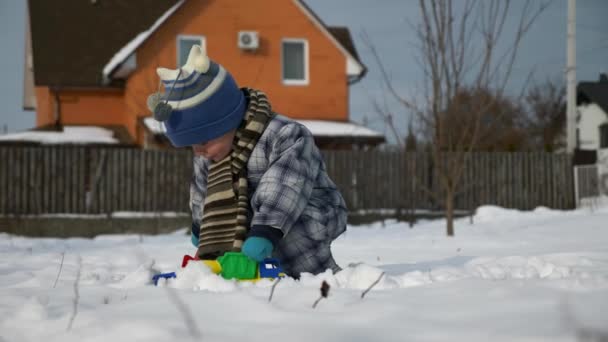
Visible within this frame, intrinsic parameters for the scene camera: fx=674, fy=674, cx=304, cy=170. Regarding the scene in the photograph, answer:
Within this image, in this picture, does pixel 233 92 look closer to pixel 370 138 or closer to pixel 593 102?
pixel 370 138

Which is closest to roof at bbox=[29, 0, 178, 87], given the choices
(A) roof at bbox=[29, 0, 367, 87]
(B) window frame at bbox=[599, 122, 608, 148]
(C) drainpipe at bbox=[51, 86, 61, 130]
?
(A) roof at bbox=[29, 0, 367, 87]

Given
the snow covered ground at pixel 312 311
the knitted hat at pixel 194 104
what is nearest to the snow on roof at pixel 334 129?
the knitted hat at pixel 194 104

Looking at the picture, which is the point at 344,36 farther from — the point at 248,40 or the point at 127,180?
Result: the point at 127,180

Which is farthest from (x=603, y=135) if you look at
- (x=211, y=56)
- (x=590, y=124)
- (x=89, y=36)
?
(x=89, y=36)

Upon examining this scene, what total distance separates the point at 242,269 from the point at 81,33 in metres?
17.0

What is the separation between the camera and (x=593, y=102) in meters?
32.8

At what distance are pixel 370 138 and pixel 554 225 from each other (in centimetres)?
733

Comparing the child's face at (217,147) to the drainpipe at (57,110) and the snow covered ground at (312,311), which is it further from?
Answer: the drainpipe at (57,110)

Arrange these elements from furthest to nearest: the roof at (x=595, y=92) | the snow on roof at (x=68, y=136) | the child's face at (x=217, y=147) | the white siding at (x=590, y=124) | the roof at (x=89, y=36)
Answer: the white siding at (x=590, y=124) < the roof at (x=595, y=92) < the roof at (x=89, y=36) < the snow on roof at (x=68, y=136) < the child's face at (x=217, y=147)

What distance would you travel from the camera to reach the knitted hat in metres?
3.31

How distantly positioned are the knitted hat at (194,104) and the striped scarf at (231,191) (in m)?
0.13

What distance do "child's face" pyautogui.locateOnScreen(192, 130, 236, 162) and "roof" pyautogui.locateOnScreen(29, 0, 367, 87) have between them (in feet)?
42.8

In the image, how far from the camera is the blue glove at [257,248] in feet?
9.64

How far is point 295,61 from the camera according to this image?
16.8 meters
